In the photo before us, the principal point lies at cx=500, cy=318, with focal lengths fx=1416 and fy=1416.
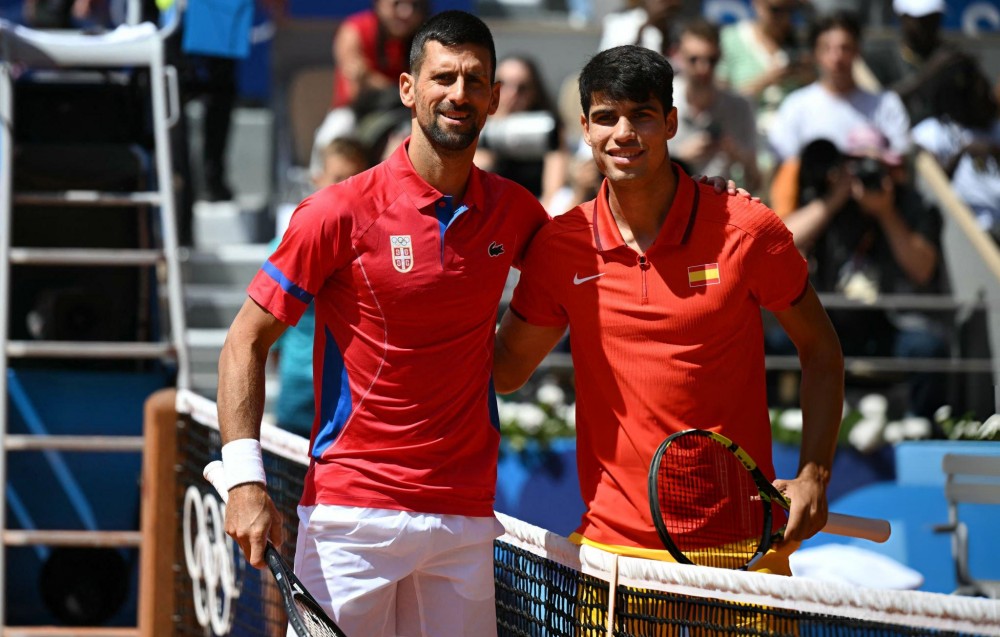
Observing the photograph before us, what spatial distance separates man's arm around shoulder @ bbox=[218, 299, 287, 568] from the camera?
10.9 feet

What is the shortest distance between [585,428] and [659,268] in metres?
0.46

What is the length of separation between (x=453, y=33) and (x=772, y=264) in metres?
0.99

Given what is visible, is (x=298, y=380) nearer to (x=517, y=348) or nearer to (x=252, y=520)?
(x=517, y=348)

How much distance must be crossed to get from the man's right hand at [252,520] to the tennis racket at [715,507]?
909mm

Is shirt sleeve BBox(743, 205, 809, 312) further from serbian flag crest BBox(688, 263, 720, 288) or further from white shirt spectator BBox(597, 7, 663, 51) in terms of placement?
white shirt spectator BBox(597, 7, 663, 51)

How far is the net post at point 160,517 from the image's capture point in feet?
18.9

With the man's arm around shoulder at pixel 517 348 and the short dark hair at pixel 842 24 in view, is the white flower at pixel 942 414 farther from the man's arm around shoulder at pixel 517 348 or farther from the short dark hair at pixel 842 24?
the man's arm around shoulder at pixel 517 348

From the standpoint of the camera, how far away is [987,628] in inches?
101

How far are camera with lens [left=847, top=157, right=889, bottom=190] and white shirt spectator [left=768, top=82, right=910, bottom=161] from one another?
2.46ft

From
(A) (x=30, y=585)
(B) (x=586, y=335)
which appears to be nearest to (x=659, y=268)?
(B) (x=586, y=335)

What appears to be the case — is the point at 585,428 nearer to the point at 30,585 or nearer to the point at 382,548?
the point at 382,548

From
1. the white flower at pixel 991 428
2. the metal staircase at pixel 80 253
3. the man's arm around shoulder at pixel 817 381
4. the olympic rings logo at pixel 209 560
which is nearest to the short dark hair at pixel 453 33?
the man's arm around shoulder at pixel 817 381

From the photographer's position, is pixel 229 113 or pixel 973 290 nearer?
pixel 973 290

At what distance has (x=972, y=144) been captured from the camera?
356 inches
